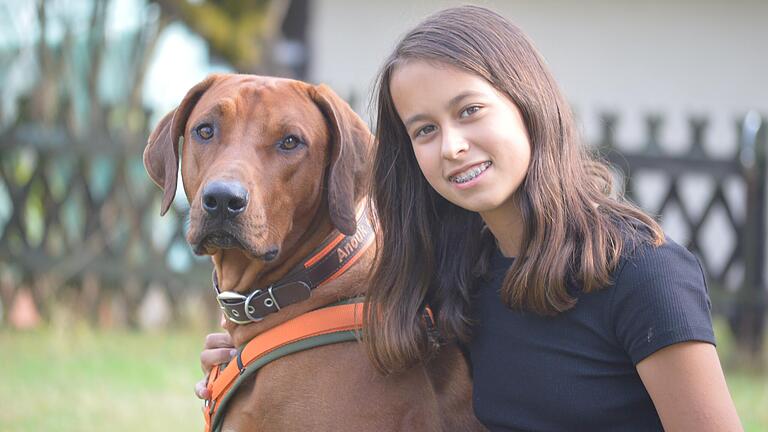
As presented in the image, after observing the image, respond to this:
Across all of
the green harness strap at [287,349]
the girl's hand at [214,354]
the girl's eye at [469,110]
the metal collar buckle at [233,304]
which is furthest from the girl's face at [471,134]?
the girl's hand at [214,354]

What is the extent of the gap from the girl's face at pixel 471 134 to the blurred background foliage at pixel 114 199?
4.19 m

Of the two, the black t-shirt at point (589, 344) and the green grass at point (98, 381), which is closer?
the black t-shirt at point (589, 344)

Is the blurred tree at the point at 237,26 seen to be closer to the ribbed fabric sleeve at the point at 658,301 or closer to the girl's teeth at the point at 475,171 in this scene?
the girl's teeth at the point at 475,171

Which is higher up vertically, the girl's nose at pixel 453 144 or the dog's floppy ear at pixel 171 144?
the girl's nose at pixel 453 144

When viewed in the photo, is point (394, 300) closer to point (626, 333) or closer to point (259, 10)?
point (626, 333)

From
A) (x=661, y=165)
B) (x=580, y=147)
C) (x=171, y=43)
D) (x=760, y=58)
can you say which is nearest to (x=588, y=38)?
(x=760, y=58)

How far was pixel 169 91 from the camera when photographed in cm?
940

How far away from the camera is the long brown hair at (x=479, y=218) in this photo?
9.33 ft

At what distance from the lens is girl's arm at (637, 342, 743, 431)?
2570mm

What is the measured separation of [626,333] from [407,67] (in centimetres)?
104

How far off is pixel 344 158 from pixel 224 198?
0.46 m

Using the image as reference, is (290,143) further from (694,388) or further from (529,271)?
(694,388)

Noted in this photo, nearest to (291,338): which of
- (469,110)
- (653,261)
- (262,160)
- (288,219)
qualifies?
(288,219)

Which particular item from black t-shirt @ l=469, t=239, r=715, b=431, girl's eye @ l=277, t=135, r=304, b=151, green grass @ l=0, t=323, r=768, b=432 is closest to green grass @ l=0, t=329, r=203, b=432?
green grass @ l=0, t=323, r=768, b=432
